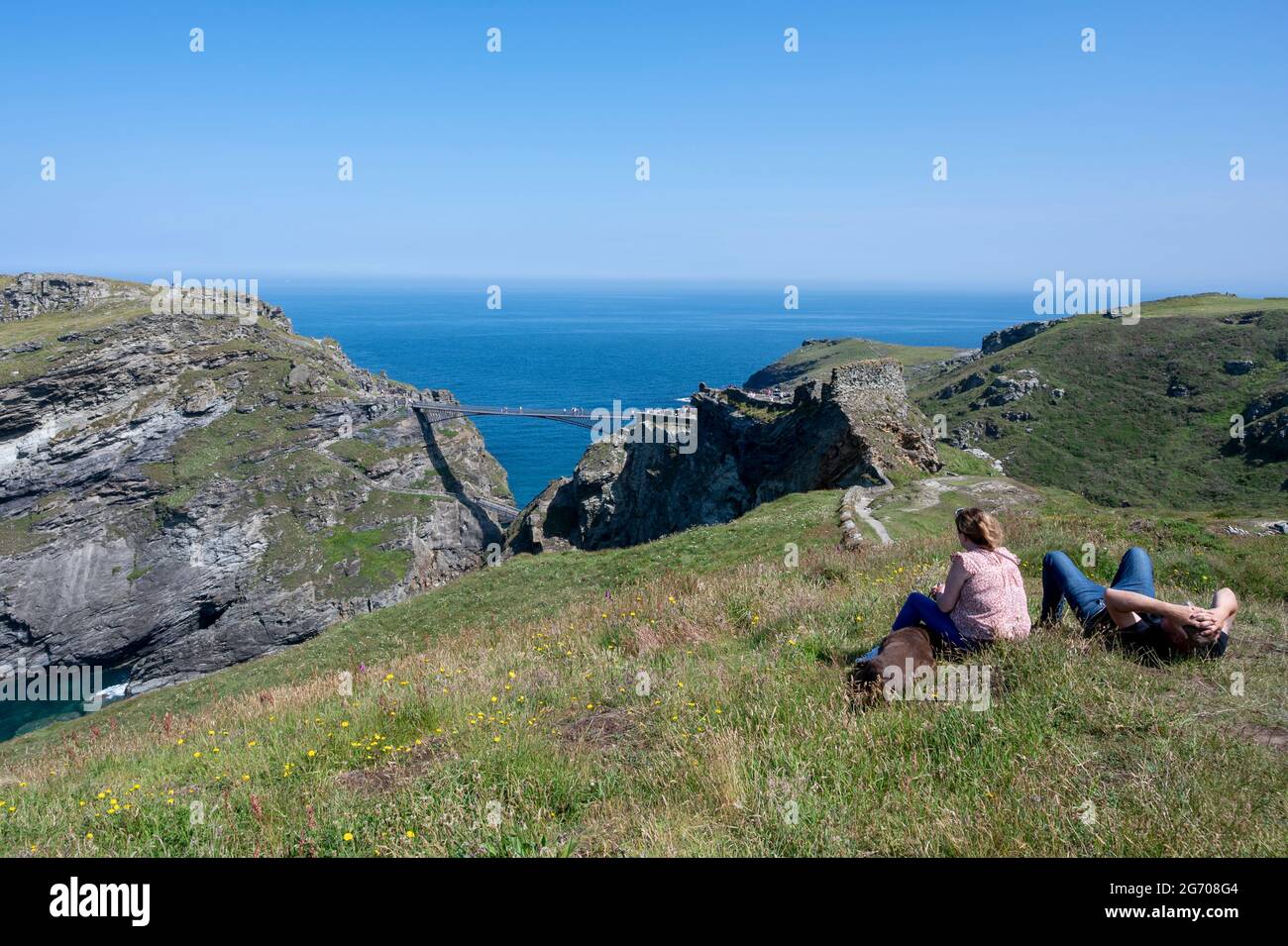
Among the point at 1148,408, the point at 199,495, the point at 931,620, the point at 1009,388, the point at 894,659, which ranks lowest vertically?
the point at 199,495

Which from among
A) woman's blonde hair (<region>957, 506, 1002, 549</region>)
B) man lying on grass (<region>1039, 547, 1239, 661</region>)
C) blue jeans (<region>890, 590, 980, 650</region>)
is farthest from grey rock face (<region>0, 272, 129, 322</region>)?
man lying on grass (<region>1039, 547, 1239, 661</region>)

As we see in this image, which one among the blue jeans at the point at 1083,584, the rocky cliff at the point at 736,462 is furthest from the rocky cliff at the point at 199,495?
the blue jeans at the point at 1083,584

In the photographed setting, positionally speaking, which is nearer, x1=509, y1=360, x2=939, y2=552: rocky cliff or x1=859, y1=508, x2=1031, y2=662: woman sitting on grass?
x1=859, y1=508, x2=1031, y2=662: woman sitting on grass

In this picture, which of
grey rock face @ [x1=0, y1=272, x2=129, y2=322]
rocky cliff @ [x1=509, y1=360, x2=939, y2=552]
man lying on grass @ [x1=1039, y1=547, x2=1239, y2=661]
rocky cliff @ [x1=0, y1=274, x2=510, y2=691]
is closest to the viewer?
man lying on grass @ [x1=1039, y1=547, x2=1239, y2=661]

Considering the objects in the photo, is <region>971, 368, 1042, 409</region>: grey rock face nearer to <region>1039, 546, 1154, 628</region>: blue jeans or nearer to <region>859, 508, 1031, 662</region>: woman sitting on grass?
<region>1039, 546, 1154, 628</region>: blue jeans

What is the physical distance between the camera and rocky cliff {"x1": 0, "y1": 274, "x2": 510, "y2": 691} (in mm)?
70000

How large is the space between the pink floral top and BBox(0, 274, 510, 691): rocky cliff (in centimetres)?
7084

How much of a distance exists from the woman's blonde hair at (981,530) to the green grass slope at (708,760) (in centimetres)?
108

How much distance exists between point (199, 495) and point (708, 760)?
86.9 meters

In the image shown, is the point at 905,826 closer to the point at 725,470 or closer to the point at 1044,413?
the point at 725,470

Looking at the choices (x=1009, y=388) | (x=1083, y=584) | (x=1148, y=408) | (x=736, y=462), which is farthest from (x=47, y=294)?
(x=1148, y=408)

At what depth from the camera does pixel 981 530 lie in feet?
24.6

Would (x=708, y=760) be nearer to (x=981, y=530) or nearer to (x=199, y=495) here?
(x=981, y=530)
